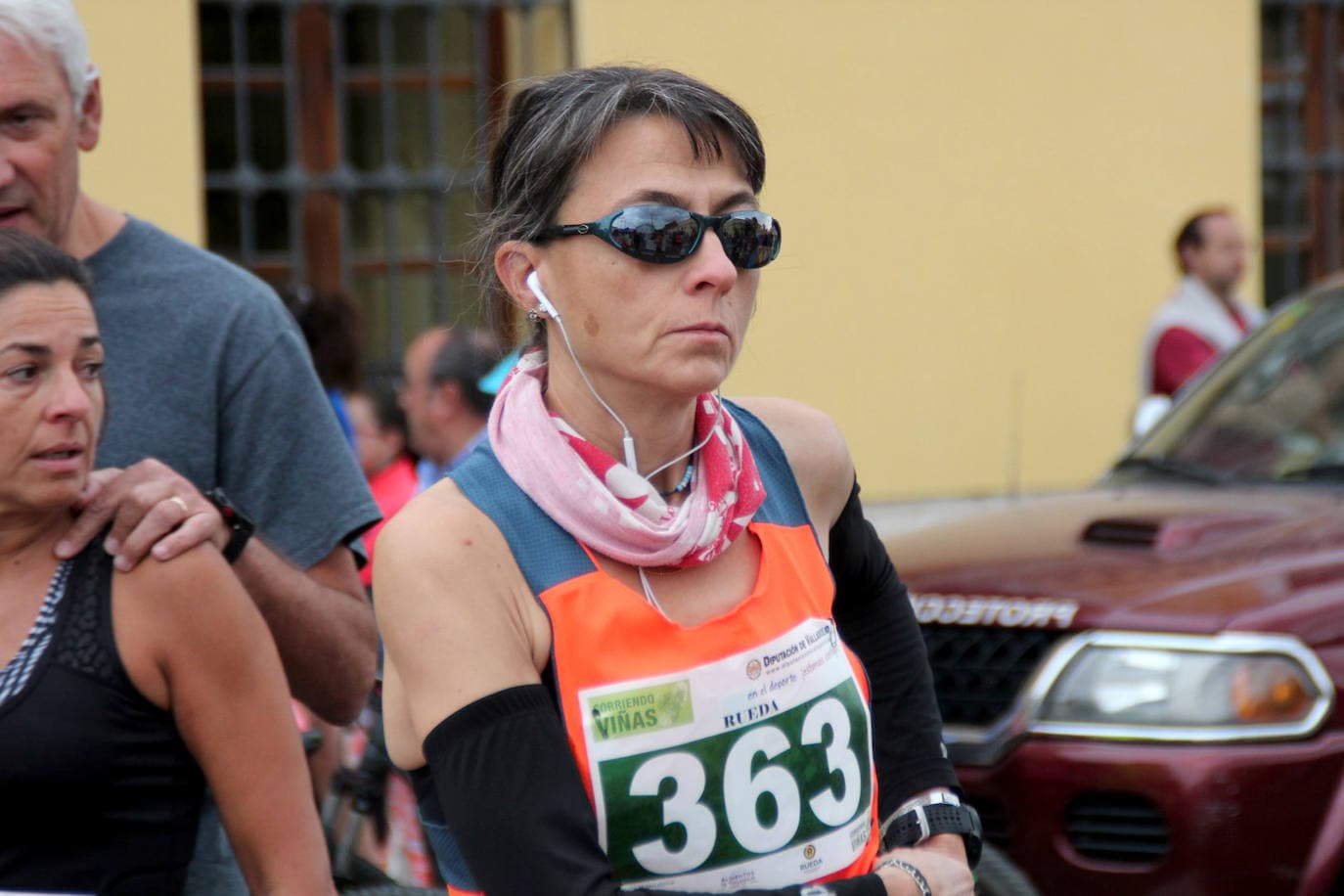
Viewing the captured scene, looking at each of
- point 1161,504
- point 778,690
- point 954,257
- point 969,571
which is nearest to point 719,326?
point 778,690

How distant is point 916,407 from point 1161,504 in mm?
5571

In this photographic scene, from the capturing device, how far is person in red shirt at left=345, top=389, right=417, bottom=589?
20.6 ft

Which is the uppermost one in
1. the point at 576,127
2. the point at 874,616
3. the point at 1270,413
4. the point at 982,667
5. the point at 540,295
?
the point at 576,127

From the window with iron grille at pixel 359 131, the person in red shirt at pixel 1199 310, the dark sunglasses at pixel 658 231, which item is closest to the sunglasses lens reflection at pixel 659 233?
the dark sunglasses at pixel 658 231

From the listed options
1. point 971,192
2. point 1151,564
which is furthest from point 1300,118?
point 1151,564

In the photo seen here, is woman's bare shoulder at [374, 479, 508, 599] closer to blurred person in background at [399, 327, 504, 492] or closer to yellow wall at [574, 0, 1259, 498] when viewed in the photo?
blurred person in background at [399, 327, 504, 492]

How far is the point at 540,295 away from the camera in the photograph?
7.20 feet

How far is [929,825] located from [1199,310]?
6042 millimetres

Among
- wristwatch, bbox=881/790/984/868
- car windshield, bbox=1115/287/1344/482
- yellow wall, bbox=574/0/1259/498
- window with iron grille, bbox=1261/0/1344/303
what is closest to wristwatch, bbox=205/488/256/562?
wristwatch, bbox=881/790/984/868

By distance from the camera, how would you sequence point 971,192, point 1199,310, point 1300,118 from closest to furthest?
point 1199,310 < point 971,192 < point 1300,118

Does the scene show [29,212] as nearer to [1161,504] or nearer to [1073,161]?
[1161,504]

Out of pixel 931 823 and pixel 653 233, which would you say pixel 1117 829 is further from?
pixel 653 233

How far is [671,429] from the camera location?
221 centimetres

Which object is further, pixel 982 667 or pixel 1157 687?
pixel 982 667
